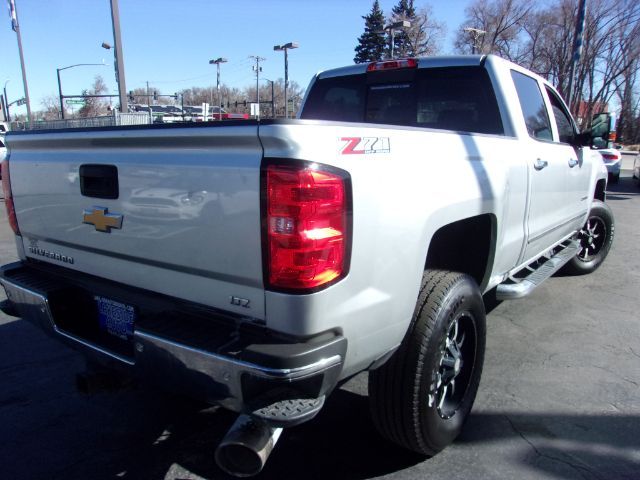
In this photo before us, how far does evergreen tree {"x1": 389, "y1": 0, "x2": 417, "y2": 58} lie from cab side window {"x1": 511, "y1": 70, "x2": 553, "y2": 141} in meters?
39.7

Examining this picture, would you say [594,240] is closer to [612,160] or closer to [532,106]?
[532,106]

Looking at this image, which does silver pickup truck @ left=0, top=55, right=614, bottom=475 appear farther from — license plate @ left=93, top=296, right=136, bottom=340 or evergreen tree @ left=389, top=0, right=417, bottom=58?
evergreen tree @ left=389, top=0, right=417, bottom=58

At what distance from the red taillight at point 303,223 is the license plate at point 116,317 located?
36.9 inches

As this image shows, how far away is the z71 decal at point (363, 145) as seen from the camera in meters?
1.85

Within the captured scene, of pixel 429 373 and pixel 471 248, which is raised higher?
pixel 471 248

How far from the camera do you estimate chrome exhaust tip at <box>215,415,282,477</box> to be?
185cm

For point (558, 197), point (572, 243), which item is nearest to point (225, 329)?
point (558, 197)

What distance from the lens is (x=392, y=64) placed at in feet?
13.0

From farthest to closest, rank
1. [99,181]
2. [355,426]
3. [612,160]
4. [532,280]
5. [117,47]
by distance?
[612,160], [117,47], [532,280], [355,426], [99,181]

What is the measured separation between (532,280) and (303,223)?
2.66 meters

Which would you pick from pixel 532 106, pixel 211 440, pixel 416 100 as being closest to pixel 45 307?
pixel 211 440

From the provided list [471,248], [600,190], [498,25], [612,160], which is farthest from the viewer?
[498,25]

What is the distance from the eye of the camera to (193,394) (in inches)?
76.2

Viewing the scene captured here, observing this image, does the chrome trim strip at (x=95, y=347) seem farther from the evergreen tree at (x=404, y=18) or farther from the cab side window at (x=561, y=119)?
the evergreen tree at (x=404, y=18)
